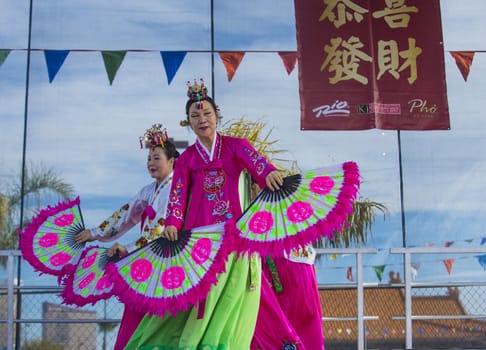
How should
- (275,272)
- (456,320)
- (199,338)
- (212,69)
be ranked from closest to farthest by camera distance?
(199,338), (275,272), (456,320), (212,69)

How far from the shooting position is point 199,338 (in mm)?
3402

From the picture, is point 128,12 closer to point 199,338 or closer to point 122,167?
point 122,167

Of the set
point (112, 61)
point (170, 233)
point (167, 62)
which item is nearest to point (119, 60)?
point (112, 61)

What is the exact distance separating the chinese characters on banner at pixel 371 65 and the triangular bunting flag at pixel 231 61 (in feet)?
1.46

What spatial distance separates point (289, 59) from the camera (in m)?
5.95

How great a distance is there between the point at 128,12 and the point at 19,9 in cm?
79

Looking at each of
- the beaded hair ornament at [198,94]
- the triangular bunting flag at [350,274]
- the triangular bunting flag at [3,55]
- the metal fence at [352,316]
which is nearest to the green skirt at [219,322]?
the beaded hair ornament at [198,94]

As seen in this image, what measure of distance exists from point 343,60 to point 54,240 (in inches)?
103

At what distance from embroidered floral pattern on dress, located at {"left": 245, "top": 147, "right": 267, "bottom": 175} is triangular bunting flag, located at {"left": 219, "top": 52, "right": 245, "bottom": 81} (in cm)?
227

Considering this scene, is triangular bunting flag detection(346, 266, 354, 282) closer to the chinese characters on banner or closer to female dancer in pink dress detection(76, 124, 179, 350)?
the chinese characters on banner

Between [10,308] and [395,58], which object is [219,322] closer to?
[10,308]

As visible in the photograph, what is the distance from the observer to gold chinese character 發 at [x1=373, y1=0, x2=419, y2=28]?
6.07 m

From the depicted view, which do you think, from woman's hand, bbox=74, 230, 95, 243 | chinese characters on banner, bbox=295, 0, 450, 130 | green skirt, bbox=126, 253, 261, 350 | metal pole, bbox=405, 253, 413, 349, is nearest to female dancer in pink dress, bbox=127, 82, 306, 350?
green skirt, bbox=126, 253, 261, 350

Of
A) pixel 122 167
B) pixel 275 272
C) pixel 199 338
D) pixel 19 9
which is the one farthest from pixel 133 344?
pixel 19 9
